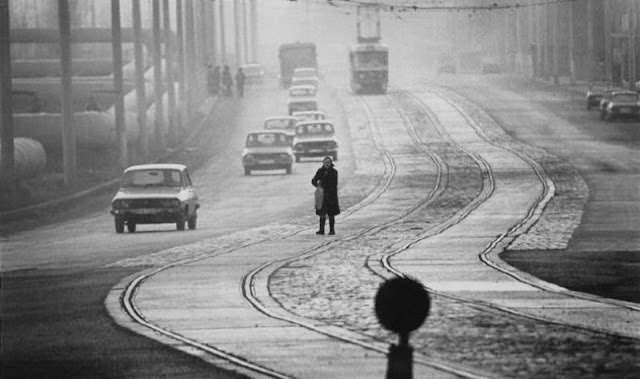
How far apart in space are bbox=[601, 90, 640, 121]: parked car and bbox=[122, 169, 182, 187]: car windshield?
153ft

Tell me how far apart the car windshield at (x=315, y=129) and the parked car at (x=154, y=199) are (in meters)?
28.0

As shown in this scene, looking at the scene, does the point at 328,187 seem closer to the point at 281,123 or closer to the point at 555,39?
the point at 281,123

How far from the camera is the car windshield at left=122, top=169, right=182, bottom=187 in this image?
33469mm

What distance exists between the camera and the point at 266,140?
57781mm

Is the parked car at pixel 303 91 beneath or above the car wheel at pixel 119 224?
above

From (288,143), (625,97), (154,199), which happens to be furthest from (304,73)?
(154,199)

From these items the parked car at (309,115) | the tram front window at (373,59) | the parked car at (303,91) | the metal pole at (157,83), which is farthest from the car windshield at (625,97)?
the tram front window at (373,59)

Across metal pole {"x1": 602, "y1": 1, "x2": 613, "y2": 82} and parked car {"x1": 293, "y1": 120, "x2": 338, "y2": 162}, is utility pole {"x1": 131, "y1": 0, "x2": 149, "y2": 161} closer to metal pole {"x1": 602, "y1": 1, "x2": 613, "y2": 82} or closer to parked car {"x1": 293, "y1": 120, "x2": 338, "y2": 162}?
parked car {"x1": 293, "y1": 120, "x2": 338, "y2": 162}

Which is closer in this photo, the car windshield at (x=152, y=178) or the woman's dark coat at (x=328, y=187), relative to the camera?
the woman's dark coat at (x=328, y=187)

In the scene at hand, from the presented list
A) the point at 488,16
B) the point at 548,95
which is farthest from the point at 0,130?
the point at 488,16

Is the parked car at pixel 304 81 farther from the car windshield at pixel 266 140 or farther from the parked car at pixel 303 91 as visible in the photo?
the car windshield at pixel 266 140

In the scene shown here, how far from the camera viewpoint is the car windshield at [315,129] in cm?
6212

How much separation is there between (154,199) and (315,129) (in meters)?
30.0

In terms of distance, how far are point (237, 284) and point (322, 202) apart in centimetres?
896
